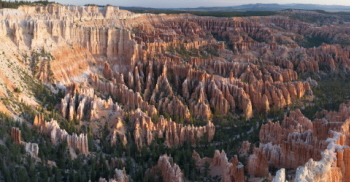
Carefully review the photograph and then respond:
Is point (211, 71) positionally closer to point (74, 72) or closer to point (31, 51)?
point (74, 72)

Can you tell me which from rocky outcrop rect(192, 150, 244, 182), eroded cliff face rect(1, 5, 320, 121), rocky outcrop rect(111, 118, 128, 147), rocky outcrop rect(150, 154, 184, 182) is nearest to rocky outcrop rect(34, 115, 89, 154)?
rocky outcrop rect(111, 118, 128, 147)

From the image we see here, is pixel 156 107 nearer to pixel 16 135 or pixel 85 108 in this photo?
pixel 85 108

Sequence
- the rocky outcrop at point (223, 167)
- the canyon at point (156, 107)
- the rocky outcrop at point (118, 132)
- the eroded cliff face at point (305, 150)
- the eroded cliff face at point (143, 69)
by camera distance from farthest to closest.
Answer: the eroded cliff face at point (143, 69), the rocky outcrop at point (118, 132), the canyon at point (156, 107), the rocky outcrop at point (223, 167), the eroded cliff face at point (305, 150)

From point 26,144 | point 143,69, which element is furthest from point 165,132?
point 143,69

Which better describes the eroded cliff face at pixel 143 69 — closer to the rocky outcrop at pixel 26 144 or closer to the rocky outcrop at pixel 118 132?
the rocky outcrop at pixel 118 132

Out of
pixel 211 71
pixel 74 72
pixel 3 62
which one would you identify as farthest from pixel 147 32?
pixel 3 62

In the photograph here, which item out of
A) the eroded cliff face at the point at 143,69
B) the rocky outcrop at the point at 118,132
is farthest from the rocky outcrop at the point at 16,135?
the eroded cliff face at the point at 143,69

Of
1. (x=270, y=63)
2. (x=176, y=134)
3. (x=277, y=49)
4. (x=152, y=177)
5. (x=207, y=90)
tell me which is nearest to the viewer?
(x=152, y=177)
